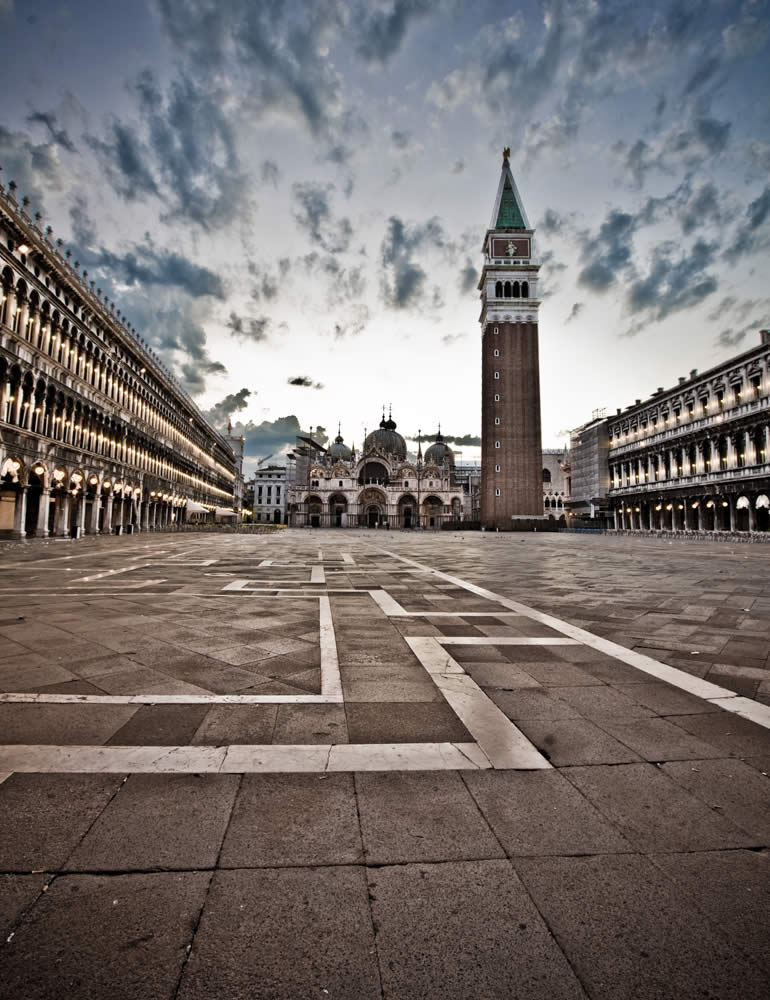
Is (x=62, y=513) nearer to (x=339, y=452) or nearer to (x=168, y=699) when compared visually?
(x=168, y=699)

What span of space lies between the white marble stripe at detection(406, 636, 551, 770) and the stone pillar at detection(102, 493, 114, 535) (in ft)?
125

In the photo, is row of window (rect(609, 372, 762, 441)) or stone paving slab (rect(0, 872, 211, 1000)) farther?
row of window (rect(609, 372, 762, 441))

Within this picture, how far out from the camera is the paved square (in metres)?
1.53

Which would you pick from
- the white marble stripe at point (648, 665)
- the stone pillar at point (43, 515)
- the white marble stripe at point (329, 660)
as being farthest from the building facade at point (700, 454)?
the stone pillar at point (43, 515)

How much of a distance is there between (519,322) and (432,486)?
3930cm

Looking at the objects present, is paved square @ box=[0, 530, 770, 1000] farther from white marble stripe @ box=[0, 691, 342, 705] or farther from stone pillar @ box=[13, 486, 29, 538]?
stone pillar @ box=[13, 486, 29, 538]

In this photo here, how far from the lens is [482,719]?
3.44 meters

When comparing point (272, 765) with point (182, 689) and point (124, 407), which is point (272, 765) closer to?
point (182, 689)

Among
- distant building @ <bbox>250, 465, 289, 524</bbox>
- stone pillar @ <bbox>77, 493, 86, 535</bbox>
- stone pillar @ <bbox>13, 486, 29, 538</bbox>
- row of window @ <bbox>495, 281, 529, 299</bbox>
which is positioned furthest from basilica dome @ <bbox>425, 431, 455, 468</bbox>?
stone pillar @ <bbox>13, 486, 29, 538</bbox>

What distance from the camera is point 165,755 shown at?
285 cm

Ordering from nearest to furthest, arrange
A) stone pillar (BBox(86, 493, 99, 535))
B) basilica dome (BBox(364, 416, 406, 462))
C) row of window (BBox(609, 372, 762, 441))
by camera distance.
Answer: stone pillar (BBox(86, 493, 99, 535))
row of window (BBox(609, 372, 762, 441))
basilica dome (BBox(364, 416, 406, 462))

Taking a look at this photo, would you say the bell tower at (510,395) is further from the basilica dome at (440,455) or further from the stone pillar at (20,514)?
the stone pillar at (20,514)

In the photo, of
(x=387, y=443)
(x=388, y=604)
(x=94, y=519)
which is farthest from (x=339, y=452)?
(x=388, y=604)

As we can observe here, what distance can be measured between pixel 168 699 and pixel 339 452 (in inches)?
4627
